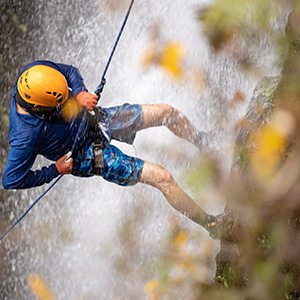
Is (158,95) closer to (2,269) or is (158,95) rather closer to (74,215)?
(74,215)

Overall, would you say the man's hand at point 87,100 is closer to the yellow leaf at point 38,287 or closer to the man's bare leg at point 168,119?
the man's bare leg at point 168,119

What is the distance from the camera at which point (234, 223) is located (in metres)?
3.30

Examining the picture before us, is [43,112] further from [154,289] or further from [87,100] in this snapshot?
[154,289]

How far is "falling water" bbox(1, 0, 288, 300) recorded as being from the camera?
4906 mm

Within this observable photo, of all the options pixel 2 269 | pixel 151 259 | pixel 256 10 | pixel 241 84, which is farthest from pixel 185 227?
pixel 2 269

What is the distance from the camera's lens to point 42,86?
8.79ft

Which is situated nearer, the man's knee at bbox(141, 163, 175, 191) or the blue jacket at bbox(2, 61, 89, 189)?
the blue jacket at bbox(2, 61, 89, 189)

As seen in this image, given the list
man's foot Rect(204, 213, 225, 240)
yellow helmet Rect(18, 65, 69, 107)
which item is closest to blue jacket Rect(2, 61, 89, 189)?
yellow helmet Rect(18, 65, 69, 107)

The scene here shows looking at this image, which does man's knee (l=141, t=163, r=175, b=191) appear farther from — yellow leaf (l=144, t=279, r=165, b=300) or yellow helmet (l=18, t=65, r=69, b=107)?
yellow leaf (l=144, t=279, r=165, b=300)

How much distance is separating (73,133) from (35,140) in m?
0.31

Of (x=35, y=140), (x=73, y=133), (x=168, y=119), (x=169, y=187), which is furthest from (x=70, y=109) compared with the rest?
(x=169, y=187)

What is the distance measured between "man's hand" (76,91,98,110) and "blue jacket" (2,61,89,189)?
62mm

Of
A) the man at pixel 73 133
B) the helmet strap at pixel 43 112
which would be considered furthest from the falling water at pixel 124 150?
the helmet strap at pixel 43 112

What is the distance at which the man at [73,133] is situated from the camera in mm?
2750
